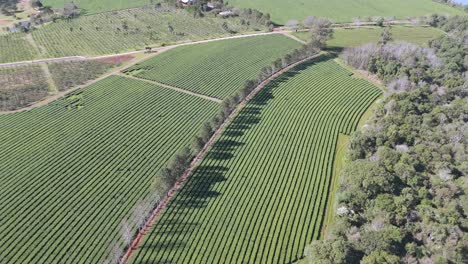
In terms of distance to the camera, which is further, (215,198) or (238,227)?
(215,198)

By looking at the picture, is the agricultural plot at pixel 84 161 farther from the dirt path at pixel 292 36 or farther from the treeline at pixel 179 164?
the dirt path at pixel 292 36

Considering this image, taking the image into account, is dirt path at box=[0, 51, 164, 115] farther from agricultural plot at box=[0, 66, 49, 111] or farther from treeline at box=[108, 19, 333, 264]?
treeline at box=[108, 19, 333, 264]

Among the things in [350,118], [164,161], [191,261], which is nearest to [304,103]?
[350,118]

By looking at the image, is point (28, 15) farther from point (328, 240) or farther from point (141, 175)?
point (328, 240)

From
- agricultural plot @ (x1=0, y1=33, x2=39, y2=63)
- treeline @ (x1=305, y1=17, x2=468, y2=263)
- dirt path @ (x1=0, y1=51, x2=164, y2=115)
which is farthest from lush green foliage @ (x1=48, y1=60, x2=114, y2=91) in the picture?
treeline @ (x1=305, y1=17, x2=468, y2=263)

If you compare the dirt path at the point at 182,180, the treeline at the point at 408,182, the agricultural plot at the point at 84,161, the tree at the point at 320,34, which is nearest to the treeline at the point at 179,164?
the dirt path at the point at 182,180

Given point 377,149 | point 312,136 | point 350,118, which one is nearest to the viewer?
point 377,149
